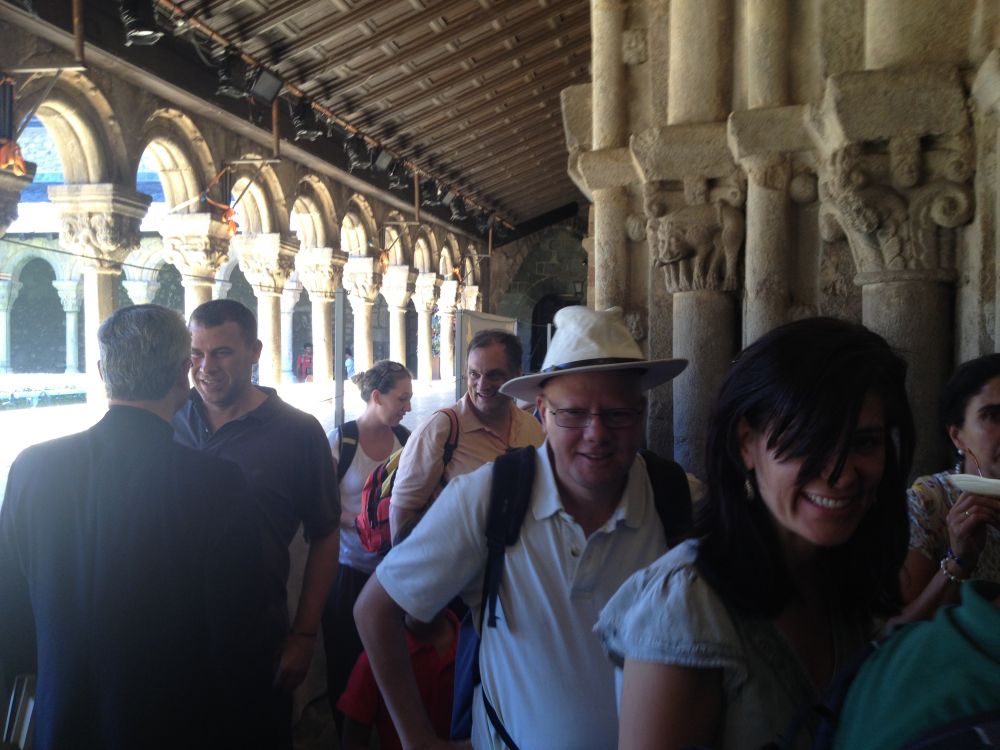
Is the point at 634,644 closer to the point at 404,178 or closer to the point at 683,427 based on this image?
the point at 683,427

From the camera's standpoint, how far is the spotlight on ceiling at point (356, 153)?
1102 centimetres

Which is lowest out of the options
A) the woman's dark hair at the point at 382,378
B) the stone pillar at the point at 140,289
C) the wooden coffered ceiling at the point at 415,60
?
the woman's dark hair at the point at 382,378

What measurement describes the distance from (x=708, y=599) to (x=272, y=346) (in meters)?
10.3

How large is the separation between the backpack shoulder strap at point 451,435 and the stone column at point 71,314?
16.8m

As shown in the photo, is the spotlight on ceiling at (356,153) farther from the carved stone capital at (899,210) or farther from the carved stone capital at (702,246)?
the carved stone capital at (899,210)

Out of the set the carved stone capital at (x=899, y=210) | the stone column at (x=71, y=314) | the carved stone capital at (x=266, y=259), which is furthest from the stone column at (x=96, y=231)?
the stone column at (x=71, y=314)

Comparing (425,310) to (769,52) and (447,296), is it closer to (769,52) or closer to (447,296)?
(447,296)

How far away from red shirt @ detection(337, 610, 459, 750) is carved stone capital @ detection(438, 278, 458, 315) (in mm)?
15497

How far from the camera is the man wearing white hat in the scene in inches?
48.6

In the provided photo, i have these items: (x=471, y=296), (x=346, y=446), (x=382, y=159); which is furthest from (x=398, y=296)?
(x=346, y=446)

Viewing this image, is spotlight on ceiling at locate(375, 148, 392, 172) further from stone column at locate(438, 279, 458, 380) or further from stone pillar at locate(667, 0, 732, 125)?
stone pillar at locate(667, 0, 732, 125)

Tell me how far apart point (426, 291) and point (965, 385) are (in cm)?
1537

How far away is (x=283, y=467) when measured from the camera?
2041 millimetres

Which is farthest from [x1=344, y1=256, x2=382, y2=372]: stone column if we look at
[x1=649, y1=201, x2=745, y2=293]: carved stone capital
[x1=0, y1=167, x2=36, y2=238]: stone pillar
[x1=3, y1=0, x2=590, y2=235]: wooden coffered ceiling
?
[x1=649, y1=201, x2=745, y2=293]: carved stone capital
